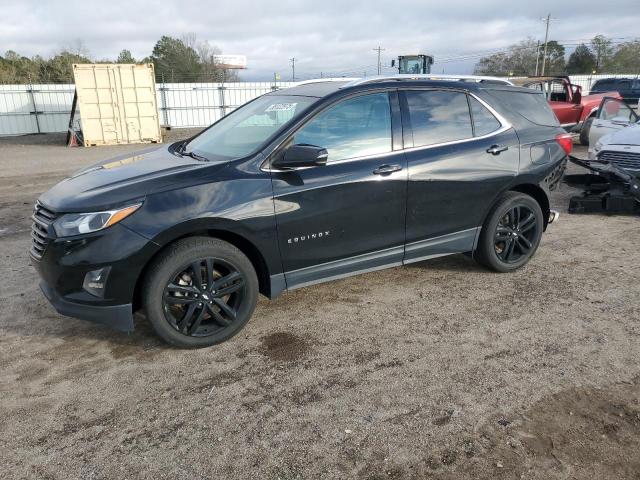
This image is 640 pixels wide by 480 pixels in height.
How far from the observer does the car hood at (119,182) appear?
326cm

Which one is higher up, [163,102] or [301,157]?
[163,102]

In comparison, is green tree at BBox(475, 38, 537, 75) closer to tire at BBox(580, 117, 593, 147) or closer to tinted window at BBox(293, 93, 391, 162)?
tire at BBox(580, 117, 593, 147)

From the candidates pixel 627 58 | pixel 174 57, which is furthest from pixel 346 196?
pixel 627 58

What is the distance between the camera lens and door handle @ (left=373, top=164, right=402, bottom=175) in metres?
3.92

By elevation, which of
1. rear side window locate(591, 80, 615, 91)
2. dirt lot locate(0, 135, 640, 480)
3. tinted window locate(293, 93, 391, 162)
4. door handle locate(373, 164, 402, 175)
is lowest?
dirt lot locate(0, 135, 640, 480)

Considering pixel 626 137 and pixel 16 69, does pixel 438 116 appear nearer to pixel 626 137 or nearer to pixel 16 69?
pixel 626 137

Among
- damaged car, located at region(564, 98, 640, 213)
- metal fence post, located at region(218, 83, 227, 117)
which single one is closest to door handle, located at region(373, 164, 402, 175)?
damaged car, located at region(564, 98, 640, 213)

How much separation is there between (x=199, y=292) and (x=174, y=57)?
5649cm

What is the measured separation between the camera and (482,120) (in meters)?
4.57

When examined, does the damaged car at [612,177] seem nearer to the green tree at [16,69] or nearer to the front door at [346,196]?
the front door at [346,196]

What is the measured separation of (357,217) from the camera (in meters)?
3.90

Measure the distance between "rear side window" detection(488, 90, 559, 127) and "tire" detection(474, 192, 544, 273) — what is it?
0.81 metres

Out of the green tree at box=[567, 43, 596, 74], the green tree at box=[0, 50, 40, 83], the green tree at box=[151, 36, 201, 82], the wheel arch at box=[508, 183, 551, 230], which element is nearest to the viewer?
the wheel arch at box=[508, 183, 551, 230]

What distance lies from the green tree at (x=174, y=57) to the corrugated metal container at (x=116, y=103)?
3241 cm
